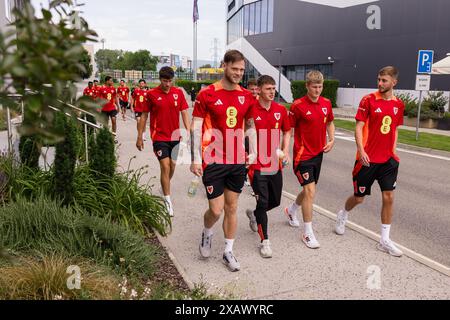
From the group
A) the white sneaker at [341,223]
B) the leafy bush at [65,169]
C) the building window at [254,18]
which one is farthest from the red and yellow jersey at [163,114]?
the building window at [254,18]

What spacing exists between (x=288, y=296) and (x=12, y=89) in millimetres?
3093

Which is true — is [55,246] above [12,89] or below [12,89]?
below

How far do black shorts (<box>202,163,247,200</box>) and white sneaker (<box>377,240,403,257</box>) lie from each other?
6.19 feet

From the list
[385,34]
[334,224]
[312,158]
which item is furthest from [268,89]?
[385,34]

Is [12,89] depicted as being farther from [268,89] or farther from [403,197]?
[403,197]

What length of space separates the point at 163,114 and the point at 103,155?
3.86ft

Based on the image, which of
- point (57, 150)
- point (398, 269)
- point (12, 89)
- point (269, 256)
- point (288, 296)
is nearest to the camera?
point (12, 89)

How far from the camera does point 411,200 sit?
7.94m

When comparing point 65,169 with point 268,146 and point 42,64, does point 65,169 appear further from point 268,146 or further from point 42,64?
point 42,64

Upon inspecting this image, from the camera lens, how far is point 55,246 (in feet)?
13.8

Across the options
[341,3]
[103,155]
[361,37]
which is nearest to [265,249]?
[103,155]

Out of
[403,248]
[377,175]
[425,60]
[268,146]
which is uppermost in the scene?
[425,60]

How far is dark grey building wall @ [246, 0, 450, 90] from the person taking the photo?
2544 centimetres

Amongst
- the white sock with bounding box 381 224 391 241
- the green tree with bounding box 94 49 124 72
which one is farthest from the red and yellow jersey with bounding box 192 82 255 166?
the green tree with bounding box 94 49 124 72
